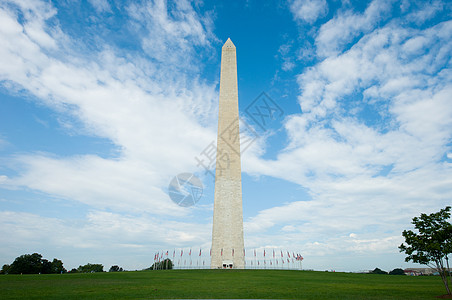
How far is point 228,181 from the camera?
160ft

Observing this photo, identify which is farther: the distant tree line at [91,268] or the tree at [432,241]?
the distant tree line at [91,268]

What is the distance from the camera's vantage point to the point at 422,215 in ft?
68.8

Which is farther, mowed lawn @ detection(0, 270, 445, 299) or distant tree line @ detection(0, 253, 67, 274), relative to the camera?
distant tree line @ detection(0, 253, 67, 274)

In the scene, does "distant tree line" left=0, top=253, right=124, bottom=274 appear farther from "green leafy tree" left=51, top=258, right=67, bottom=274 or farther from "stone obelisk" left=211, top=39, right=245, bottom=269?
"stone obelisk" left=211, top=39, right=245, bottom=269

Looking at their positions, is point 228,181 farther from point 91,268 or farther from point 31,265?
point 91,268

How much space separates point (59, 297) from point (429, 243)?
22.9 m

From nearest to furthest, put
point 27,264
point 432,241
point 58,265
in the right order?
point 432,241 → point 27,264 → point 58,265

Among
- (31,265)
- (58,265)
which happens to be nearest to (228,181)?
(31,265)

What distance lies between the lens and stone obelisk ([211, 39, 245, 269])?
150ft

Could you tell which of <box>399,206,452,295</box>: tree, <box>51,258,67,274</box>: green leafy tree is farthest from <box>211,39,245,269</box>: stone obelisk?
<box>51,258,67,274</box>: green leafy tree

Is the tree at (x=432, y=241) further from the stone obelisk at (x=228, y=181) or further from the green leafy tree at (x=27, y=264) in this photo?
the green leafy tree at (x=27, y=264)

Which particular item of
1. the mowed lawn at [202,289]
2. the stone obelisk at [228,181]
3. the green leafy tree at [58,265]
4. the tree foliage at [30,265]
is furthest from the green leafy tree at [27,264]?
the mowed lawn at [202,289]

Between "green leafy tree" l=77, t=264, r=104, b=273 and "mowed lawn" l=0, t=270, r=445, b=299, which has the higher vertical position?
"green leafy tree" l=77, t=264, r=104, b=273

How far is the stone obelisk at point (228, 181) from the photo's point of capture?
150ft
